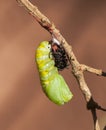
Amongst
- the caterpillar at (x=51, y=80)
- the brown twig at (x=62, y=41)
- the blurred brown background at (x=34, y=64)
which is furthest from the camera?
the blurred brown background at (x=34, y=64)

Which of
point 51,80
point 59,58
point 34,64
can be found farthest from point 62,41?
point 34,64

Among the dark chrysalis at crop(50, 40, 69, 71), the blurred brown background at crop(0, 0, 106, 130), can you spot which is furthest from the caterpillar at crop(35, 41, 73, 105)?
the blurred brown background at crop(0, 0, 106, 130)

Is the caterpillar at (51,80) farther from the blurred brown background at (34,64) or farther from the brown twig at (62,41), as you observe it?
the blurred brown background at (34,64)

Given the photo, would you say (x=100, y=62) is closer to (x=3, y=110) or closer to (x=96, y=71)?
(x=3, y=110)

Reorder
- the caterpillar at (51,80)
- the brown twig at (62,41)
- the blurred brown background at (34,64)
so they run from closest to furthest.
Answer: the brown twig at (62,41), the caterpillar at (51,80), the blurred brown background at (34,64)

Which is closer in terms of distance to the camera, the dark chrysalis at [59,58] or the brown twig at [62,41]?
the brown twig at [62,41]

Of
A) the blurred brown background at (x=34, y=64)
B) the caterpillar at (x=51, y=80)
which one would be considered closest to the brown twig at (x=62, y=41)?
the caterpillar at (x=51, y=80)

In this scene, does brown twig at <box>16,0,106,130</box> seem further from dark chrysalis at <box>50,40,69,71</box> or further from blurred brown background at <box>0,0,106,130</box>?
blurred brown background at <box>0,0,106,130</box>
